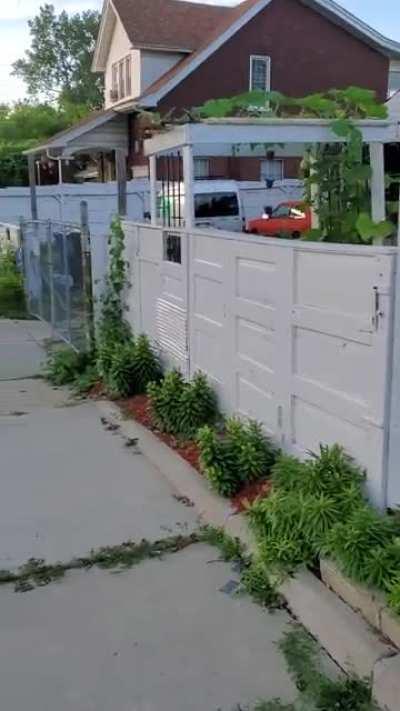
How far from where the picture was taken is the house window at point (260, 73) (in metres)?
26.6

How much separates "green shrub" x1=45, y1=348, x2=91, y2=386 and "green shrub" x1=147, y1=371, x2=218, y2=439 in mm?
2111

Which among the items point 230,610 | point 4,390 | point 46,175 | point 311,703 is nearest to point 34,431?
point 4,390

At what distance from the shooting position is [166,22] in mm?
27000

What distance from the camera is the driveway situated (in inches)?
110

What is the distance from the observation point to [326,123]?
461 cm

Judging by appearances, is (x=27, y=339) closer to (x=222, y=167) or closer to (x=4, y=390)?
(x=4, y=390)

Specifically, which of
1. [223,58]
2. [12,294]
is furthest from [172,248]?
[223,58]

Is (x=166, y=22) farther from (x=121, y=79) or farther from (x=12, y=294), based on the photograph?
(x=12, y=294)

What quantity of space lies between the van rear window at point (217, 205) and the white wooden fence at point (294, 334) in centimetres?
1364

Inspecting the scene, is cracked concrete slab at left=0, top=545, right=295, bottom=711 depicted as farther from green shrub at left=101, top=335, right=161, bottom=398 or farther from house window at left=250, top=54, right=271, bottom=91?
house window at left=250, top=54, right=271, bottom=91

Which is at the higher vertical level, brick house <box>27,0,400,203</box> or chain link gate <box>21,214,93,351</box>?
brick house <box>27,0,400,203</box>

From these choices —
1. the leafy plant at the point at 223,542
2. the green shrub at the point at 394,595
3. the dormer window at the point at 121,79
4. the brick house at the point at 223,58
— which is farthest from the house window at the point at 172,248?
the dormer window at the point at 121,79

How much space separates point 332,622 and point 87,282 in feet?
17.5

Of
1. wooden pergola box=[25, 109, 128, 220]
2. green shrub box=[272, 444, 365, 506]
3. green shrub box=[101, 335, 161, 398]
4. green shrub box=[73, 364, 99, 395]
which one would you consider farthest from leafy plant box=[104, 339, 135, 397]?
wooden pergola box=[25, 109, 128, 220]
